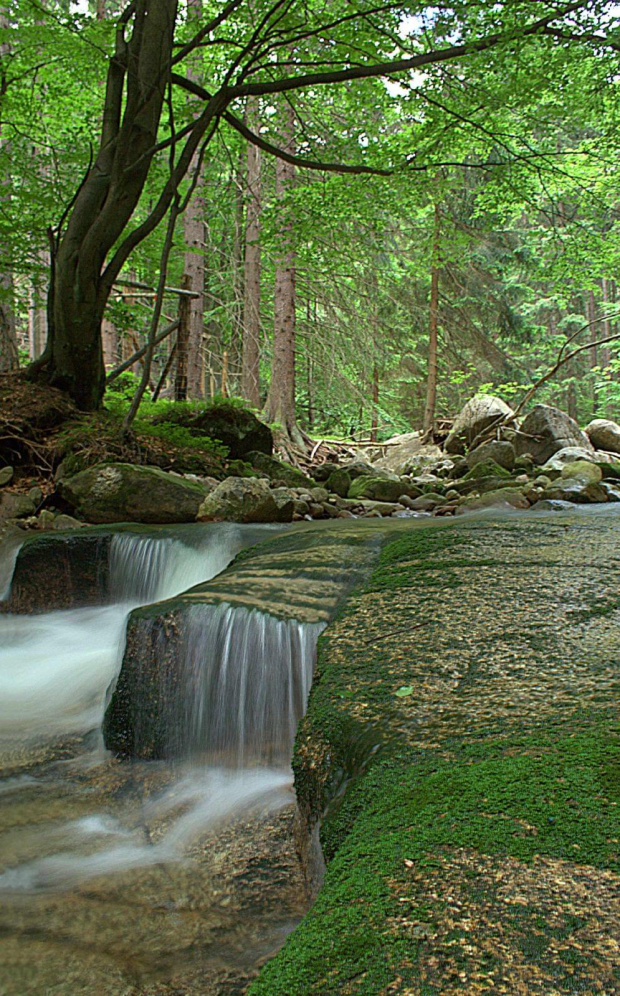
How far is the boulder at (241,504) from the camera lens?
7117 millimetres

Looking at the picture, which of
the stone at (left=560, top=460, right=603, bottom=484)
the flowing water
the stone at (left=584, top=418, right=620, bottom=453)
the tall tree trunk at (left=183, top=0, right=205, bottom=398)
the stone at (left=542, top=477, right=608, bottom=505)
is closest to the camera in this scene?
the flowing water

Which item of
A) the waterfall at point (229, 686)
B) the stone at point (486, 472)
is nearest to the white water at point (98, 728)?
the waterfall at point (229, 686)

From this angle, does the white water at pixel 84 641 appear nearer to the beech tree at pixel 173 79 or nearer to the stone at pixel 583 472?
the beech tree at pixel 173 79

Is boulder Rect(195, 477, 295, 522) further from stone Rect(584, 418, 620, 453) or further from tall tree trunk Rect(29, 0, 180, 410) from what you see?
stone Rect(584, 418, 620, 453)

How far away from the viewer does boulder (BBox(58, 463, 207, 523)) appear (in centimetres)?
692

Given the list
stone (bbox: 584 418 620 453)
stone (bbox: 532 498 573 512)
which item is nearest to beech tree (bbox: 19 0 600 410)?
stone (bbox: 532 498 573 512)

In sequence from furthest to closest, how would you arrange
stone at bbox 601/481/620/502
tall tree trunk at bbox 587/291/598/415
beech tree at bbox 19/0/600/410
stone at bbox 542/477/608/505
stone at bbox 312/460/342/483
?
tall tree trunk at bbox 587/291/598/415 → stone at bbox 312/460/342/483 → stone at bbox 601/481/620/502 → stone at bbox 542/477/608/505 → beech tree at bbox 19/0/600/410

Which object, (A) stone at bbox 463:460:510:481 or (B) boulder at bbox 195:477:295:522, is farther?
(A) stone at bbox 463:460:510:481

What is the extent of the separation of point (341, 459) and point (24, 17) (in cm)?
911

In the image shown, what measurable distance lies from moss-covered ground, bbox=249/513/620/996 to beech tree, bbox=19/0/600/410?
19.7ft

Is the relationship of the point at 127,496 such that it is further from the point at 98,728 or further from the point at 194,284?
the point at 194,284

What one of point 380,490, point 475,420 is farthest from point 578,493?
point 475,420

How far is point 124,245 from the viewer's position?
25.1ft

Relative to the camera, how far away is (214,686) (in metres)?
3.38
